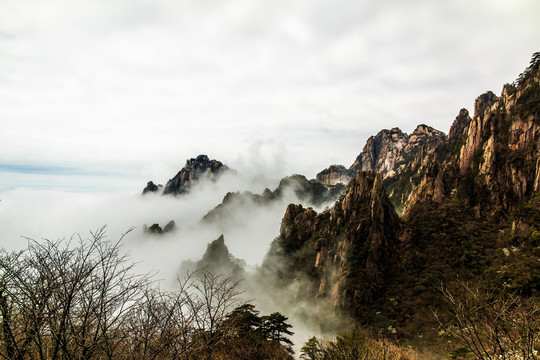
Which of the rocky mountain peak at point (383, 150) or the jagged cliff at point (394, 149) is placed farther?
the rocky mountain peak at point (383, 150)

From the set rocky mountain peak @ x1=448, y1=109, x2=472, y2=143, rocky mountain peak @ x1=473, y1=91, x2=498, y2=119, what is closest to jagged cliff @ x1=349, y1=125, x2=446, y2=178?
rocky mountain peak @ x1=448, y1=109, x2=472, y2=143

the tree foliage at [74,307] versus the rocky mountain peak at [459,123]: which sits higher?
the rocky mountain peak at [459,123]

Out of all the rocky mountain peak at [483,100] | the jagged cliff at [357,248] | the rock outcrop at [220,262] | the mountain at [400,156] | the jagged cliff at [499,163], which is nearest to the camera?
the jagged cliff at [357,248]

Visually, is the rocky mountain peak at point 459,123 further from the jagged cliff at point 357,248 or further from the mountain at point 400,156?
the jagged cliff at point 357,248

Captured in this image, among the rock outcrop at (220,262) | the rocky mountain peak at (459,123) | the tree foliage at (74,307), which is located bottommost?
the rock outcrop at (220,262)

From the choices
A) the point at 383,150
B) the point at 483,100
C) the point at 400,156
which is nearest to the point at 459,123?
the point at 483,100

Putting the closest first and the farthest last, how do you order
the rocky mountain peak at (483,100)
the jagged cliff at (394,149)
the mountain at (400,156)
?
the mountain at (400,156), the rocky mountain peak at (483,100), the jagged cliff at (394,149)

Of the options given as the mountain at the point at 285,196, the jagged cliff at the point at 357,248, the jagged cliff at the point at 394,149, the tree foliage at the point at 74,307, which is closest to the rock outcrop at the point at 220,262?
the jagged cliff at the point at 357,248

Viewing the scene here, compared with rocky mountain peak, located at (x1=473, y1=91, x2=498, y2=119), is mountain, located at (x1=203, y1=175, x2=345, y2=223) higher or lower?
lower

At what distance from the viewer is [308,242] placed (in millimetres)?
75062

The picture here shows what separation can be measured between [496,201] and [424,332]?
Answer: 32556 millimetres

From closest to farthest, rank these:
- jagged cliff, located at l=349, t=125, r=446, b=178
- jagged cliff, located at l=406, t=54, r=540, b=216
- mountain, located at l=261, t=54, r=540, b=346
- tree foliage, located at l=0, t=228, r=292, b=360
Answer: tree foliage, located at l=0, t=228, r=292, b=360 → mountain, located at l=261, t=54, r=540, b=346 → jagged cliff, located at l=406, t=54, r=540, b=216 → jagged cliff, located at l=349, t=125, r=446, b=178

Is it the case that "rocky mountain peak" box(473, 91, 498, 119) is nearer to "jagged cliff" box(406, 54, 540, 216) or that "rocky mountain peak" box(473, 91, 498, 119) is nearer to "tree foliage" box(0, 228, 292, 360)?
"jagged cliff" box(406, 54, 540, 216)

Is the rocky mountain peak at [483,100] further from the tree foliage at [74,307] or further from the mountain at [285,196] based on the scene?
the tree foliage at [74,307]
